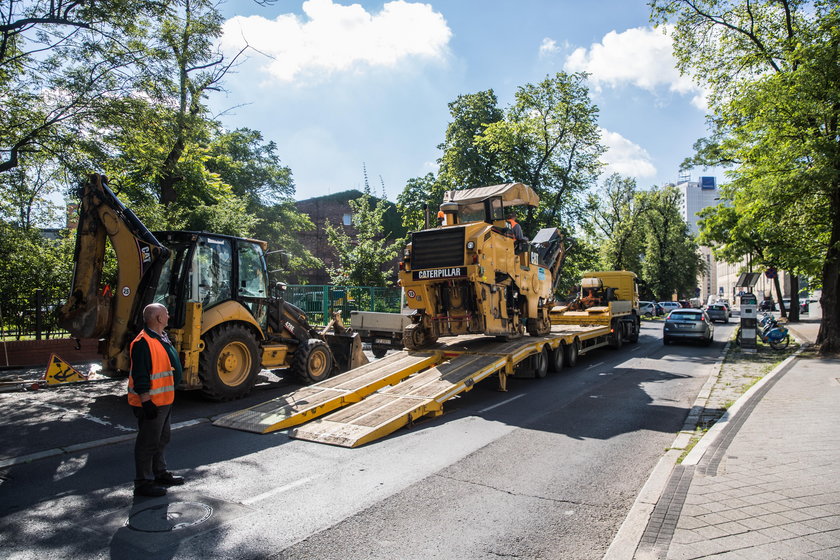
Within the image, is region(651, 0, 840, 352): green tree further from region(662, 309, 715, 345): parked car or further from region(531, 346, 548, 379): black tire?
region(531, 346, 548, 379): black tire

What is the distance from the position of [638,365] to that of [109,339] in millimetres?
12449

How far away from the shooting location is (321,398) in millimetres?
8062

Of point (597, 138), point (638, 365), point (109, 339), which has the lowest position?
point (638, 365)

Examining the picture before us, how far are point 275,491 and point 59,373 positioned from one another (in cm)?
749

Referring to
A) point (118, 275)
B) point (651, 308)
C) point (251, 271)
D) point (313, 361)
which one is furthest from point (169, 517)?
point (651, 308)

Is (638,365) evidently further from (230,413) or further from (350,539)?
(350,539)

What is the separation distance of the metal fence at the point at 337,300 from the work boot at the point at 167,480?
14862 millimetres

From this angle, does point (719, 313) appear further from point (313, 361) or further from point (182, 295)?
point (182, 295)

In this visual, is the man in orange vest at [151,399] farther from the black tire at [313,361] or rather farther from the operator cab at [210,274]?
the black tire at [313,361]

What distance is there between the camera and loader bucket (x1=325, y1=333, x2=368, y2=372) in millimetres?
11766

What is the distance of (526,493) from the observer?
510 centimetres

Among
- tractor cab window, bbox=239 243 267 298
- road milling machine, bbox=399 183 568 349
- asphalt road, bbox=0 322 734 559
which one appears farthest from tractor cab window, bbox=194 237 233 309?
road milling machine, bbox=399 183 568 349

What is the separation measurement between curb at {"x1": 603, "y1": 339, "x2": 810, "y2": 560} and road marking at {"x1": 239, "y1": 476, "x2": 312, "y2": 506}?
283 centimetres

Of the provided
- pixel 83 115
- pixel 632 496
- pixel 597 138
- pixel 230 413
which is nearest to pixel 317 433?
pixel 230 413
